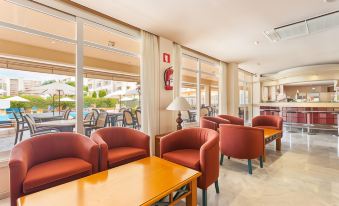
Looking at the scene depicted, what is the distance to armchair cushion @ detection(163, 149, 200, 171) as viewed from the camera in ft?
7.48

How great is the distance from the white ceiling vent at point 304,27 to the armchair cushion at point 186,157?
3207 mm

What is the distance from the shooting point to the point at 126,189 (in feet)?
5.32

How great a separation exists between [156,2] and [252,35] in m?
2.52

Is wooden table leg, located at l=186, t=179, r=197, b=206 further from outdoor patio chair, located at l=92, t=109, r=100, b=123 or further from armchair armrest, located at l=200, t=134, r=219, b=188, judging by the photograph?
outdoor patio chair, located at l=92, t=109, r=100, b=123

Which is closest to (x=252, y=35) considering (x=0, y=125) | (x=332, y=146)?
(x=332, y=146)

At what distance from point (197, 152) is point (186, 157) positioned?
0.32m

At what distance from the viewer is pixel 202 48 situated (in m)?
5.08

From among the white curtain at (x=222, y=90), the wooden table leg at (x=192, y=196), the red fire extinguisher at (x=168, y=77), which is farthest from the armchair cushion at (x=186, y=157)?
the white curtain at (x=222, y=90)

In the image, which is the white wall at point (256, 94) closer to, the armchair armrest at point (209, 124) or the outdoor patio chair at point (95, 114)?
the armchair armrest at point (209, 124)

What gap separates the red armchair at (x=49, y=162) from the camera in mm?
1767

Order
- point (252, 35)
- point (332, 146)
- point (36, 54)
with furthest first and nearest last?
point (332, 146)
point (36, 54)
point (252, 35)

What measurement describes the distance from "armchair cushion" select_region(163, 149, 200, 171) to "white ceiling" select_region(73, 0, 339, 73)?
92.9 inches

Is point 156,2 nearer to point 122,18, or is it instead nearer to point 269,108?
point 122,18

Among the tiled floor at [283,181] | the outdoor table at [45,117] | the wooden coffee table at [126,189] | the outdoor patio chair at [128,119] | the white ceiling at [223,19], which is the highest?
the white ceiling at [223,19]
